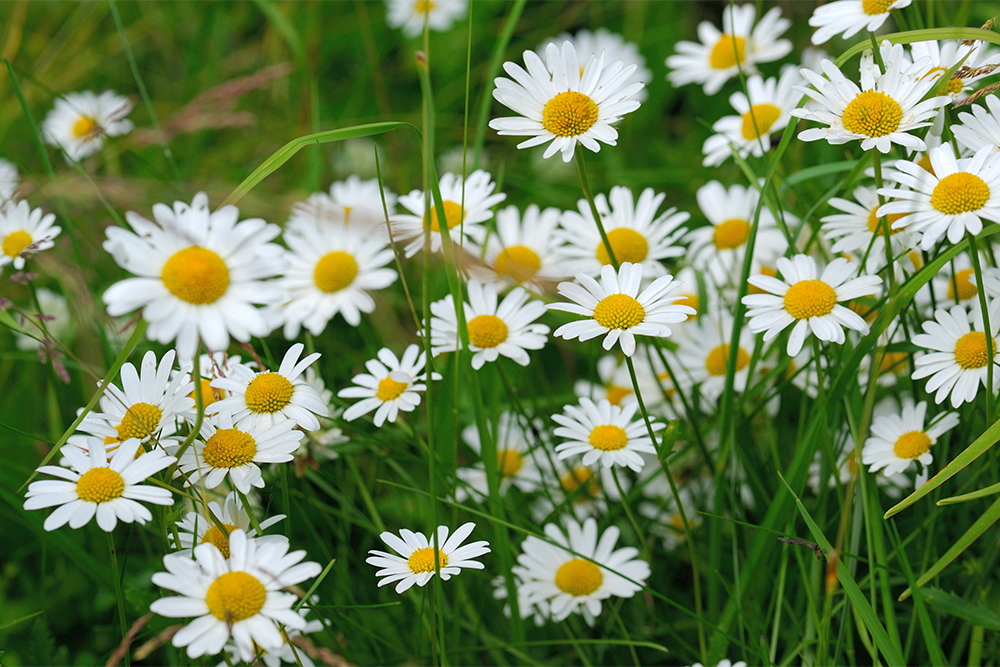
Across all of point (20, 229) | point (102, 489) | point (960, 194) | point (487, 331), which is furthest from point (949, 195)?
point (20, 229)

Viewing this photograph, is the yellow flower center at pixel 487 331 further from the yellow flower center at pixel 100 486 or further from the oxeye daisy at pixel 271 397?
the yellow flower center at pixel 100 486

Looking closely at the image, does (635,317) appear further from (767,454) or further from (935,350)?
(767,454)

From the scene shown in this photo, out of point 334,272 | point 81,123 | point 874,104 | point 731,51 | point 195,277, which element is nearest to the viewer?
point 195,277

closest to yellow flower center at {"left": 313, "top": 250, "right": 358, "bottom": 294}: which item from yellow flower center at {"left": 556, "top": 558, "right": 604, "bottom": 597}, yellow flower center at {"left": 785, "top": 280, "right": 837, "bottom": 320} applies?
yellow flower center at {"left": 556, "top": 558, "right": 604, "bottom": 597}

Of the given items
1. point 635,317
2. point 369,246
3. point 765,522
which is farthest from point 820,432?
point 369,246

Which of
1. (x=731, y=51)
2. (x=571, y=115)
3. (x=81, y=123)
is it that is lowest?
(x=571, y=115)

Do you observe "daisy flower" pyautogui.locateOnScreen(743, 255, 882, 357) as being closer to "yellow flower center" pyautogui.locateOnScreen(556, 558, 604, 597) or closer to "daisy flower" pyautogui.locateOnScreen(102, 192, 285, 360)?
"yellow flower center" pyautogui.locateOnScreen(556, 558, 604, 597)

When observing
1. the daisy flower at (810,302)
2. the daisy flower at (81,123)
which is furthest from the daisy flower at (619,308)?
the daisy flower at (81,123)

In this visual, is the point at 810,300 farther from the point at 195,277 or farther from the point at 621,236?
the point at 195,277
